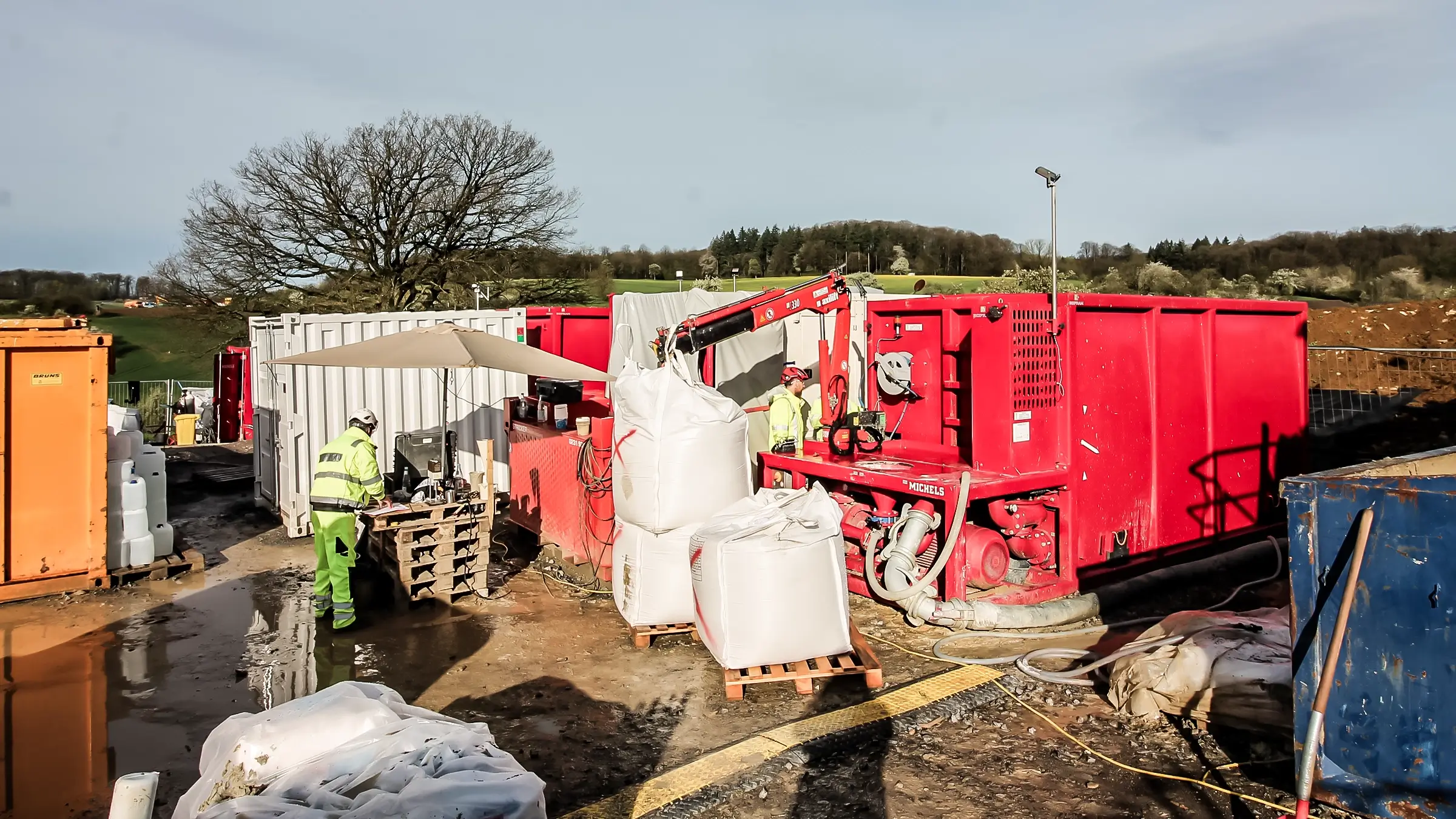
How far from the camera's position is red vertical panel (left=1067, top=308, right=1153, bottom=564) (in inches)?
297

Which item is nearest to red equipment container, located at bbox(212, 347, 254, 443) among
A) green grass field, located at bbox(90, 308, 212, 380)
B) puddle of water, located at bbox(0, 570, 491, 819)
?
green grass field, located at bbox(90, 308, 212, 380)

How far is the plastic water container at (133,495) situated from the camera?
28.5ft

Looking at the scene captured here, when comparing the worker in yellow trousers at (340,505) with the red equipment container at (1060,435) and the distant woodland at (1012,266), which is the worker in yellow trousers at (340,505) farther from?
the distant woodland at (1012,266)

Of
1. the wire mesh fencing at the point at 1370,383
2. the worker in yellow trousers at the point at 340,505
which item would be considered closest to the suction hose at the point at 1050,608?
the worker in yellow trousers at the point at 340,505

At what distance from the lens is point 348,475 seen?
23.6 ft

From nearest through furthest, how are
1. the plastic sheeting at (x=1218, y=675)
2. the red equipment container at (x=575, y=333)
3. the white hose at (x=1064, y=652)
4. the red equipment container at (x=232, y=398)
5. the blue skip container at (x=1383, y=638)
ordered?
the blue skip container at (x=1383, y=638)
the plastic sheeting at (x=1218, y=675)
the white hose at (x=1064, y=652)
the red equipment container at (x=575, y=333)
the red equipment container at (x=232, y=398)

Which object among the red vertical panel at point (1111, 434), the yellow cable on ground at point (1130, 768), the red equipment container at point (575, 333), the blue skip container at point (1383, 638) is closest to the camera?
the blue skip container at point (1383, 638)

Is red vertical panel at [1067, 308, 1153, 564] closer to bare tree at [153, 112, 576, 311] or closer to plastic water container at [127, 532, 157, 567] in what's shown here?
plastic water container at [127, 532, 157, 567]

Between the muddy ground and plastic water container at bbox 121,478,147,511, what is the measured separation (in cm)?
72

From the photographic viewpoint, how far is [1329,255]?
29.0 meters

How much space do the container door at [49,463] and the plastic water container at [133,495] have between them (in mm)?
355

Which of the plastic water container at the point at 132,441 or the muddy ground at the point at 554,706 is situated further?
the plastic water container at the point at 132,441

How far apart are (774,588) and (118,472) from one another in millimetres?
6655

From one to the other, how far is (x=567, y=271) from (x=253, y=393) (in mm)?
17848
